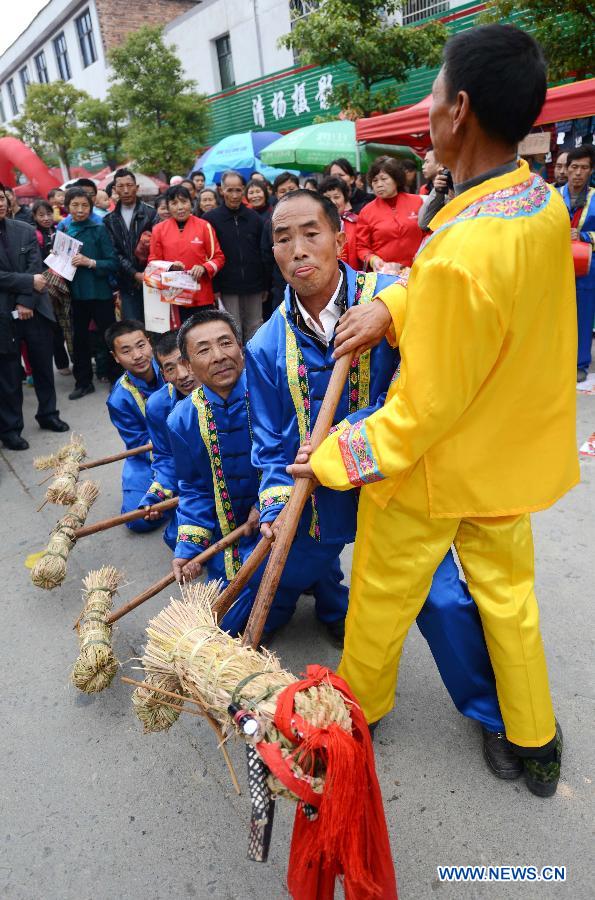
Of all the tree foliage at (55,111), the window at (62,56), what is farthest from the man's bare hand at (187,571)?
the window at (62,56)

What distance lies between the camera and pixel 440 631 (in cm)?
174

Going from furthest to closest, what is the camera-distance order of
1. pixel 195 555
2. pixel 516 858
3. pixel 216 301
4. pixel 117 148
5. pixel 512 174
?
pixel 117 148 → pixel 216 301 → pixel 195 555 → pixel 516 858 → pixel 512 174

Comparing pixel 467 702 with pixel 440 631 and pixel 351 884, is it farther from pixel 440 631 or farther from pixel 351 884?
pixel 351 884

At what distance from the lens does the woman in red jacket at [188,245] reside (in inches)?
209

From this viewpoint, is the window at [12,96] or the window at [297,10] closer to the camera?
the window at [297,10]

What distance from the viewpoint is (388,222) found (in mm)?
4926

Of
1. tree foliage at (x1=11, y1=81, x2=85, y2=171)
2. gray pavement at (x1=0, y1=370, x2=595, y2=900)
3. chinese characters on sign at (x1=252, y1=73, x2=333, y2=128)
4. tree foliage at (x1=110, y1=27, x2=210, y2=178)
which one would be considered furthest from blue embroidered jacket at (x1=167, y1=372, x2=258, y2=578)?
tree foliage at (x1=11, y1=81, x2=85, y2=171)

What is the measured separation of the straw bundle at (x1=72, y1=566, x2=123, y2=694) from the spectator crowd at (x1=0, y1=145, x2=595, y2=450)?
2867 millimetres

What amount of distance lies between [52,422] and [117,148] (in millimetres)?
16344

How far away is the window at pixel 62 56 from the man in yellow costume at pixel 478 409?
28.2 metres

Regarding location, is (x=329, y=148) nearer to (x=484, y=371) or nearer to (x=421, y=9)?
(x=421, y=9)

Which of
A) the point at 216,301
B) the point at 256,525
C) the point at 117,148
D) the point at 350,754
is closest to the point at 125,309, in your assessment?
the point at 216,301

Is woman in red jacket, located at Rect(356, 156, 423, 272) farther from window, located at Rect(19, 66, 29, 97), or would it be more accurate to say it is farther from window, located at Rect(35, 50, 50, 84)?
window, located at Rect(19, 66, 29, 97)

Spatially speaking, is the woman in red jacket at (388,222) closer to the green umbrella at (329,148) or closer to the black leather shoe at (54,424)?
the black leather shoe at (54,424)
